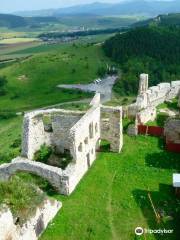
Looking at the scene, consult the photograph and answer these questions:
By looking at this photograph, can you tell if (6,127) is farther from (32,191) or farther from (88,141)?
(32,191)

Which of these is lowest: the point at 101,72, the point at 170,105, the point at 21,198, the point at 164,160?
the point at 101,72

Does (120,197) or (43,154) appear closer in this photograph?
(120,197)

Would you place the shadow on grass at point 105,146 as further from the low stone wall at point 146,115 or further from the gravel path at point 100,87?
the gravel path at point 100,87

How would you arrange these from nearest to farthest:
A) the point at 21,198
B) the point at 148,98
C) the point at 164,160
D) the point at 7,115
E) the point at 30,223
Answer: the point at 30,223 < the point at 21,198 < the point at 164,160 < the point at 148,98 < the point at 7,115

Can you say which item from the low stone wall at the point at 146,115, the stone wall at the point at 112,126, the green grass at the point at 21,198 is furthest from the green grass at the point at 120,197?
the low stone wall at the point at 146,115

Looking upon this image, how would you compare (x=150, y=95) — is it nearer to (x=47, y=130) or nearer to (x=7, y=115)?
(x=47, y=130)

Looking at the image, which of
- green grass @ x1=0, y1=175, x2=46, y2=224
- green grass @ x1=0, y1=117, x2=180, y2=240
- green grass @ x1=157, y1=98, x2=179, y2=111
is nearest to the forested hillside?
green grass @ x1=157, y1=98, x2=179, y2=111

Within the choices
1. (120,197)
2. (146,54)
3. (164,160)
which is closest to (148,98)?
(164,160)

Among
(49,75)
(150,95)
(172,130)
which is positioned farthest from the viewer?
(49,75)
